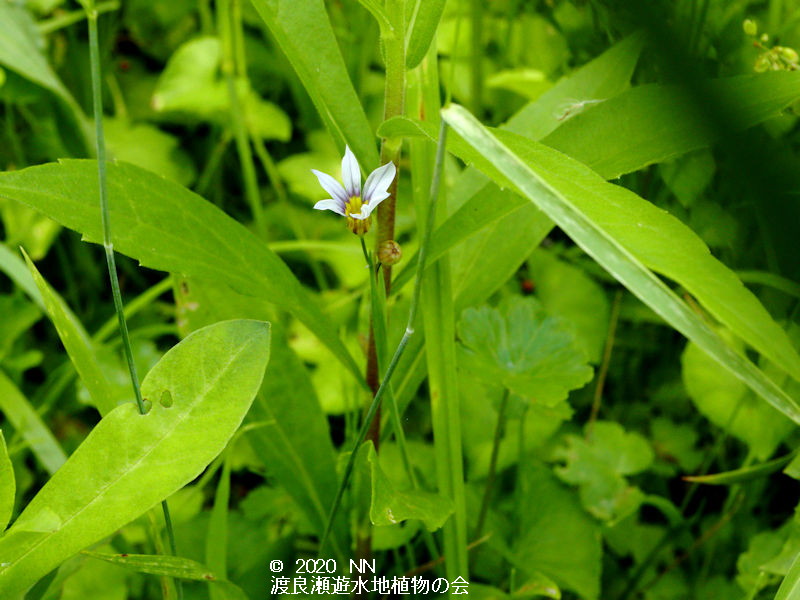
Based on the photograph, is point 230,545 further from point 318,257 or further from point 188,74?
point 188,74

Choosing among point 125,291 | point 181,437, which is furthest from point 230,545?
point 125,291

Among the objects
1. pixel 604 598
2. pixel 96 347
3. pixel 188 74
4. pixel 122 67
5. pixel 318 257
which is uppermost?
pixel 122 67

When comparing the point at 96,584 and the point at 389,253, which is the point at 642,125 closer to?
the point at 389,253

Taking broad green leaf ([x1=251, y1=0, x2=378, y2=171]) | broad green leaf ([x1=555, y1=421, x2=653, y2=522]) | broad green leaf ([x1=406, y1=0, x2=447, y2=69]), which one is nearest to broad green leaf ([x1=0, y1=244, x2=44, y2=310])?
broad green leaf ([x1=251, y1=0, x2=378, y2=171])

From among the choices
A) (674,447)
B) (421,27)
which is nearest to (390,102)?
(421,27)

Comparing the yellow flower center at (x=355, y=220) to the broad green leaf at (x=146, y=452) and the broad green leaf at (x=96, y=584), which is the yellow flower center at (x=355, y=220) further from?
the broad green leaf at (x=96, y=584)

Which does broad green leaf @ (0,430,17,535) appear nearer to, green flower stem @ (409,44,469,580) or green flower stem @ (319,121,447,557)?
green flower stem @ (319,121,447,557)

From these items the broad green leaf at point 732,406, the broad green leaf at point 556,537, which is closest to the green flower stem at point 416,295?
the broad green leaf at point 556,537
